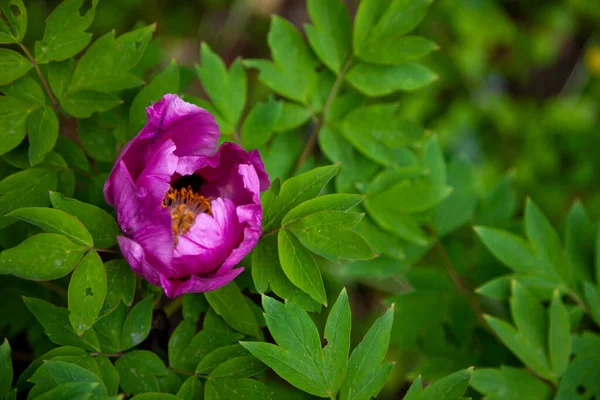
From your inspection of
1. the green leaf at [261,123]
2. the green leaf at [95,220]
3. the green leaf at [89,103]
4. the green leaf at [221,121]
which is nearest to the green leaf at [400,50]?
the green leaf at [261,123]

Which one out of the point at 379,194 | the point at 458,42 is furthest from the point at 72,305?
the point at 458,42

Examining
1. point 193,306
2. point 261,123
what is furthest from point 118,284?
point 261,123

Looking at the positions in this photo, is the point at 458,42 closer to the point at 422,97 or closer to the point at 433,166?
the point at 422,97

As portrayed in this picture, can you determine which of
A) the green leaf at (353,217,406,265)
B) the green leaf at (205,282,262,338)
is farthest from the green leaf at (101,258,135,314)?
the green leaf at (353,217,406,265)

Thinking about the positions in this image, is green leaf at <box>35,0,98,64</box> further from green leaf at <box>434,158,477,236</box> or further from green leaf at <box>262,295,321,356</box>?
green leaf at <box>434,158,477,236</box>

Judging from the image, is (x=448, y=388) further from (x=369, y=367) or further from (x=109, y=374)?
(x=109, y=374)

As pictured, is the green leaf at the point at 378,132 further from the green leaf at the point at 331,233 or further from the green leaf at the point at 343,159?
the green leaf at the point at 331,233
